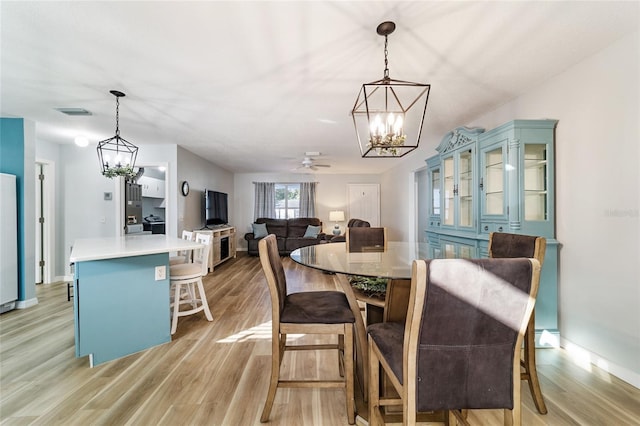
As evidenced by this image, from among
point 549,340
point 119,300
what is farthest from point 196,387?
point 549,340

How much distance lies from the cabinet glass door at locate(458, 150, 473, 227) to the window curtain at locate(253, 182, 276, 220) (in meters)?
5.54

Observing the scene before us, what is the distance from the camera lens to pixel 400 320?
5.03ft

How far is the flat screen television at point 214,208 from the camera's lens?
582 centimetres

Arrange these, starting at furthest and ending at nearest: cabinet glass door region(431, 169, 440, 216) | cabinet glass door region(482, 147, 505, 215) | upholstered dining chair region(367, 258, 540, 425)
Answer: cabinet glass door region(431, 169, 440, 216)
cabinet glass door region(482, 147, 505, 215)
upholstered dining chair region(367, 258, 540, 425)

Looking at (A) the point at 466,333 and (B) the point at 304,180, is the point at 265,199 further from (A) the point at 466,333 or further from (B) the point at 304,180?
(A) the point at 466,333

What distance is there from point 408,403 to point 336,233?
20.5ft

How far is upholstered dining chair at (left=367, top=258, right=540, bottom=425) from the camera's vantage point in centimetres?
87

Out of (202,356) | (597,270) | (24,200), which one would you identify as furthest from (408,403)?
(24,200)

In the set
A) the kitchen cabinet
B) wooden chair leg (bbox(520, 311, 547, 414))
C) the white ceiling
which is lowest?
wooden chair leg (bbox(520, 311, 547, 414))

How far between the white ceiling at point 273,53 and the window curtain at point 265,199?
454cm

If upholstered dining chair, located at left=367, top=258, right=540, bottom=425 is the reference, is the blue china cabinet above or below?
above

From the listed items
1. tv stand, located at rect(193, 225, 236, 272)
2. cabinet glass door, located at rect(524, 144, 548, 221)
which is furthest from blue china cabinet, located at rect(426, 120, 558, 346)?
tv stand, located at rect(193, 225, 236, 272)

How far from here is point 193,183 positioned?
5.34 m

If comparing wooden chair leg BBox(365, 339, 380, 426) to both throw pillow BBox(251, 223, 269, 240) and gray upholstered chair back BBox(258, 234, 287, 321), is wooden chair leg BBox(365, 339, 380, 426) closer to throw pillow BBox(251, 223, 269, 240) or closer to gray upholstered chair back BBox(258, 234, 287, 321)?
gray upholstered chair back BBox(258, 234, 287, 321)
